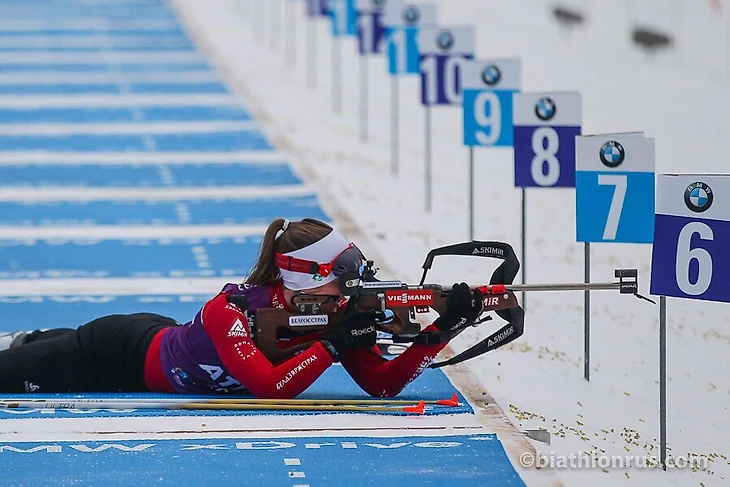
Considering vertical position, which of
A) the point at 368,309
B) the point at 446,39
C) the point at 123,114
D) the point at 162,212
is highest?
the point at 446,39

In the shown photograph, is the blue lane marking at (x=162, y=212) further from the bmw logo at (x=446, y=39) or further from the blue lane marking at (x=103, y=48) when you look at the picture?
the blue lane marking at (x=103, y=48)

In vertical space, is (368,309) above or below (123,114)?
below

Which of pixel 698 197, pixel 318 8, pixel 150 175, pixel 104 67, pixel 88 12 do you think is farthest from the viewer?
pixel 88 12

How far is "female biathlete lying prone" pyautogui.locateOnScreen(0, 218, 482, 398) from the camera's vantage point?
20.0 feet

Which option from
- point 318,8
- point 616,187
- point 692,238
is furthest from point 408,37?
point 692,238

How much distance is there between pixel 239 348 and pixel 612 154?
205 cm

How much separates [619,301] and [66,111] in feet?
32.0

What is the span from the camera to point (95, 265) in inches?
395

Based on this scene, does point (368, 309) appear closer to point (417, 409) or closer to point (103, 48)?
point (417, 409)

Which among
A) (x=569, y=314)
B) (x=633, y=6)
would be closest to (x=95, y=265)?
(x=569, y=314)

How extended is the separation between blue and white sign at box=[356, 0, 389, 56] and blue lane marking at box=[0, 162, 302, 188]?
6.85ft

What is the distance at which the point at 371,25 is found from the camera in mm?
15539

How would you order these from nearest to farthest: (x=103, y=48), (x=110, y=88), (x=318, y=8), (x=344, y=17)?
(x=344, y=17)
(x=110, y=88)
(x=318, y=8)
(x=103, y=48)

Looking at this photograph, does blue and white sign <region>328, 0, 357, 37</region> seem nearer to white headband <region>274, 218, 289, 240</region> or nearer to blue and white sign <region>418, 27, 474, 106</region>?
blue and white sign <region>418, 27, 474, 106</region>
